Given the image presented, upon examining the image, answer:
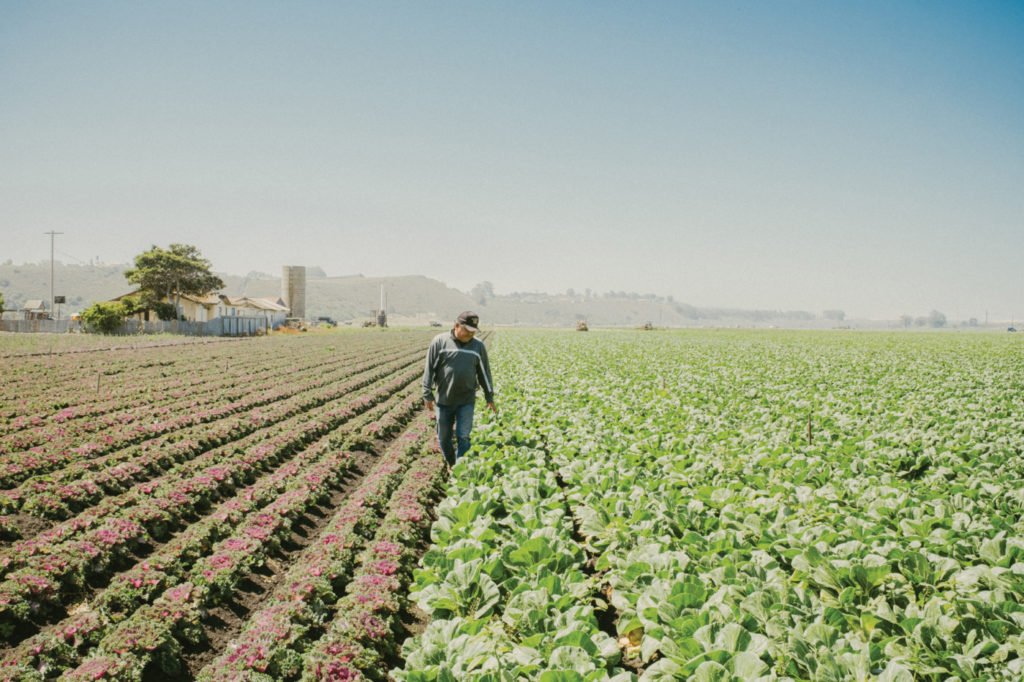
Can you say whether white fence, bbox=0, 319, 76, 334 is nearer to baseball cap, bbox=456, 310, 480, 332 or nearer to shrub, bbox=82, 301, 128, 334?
shrub, bbox=82, 301, 128, 334

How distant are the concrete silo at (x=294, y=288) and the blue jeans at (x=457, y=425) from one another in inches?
3575

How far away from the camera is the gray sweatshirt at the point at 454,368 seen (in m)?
7.45

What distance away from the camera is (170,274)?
5372 centimetres

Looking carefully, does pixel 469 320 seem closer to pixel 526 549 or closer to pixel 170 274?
pixel 526 549

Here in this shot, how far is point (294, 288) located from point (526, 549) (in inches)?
3799

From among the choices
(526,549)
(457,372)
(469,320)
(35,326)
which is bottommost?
(526,549)

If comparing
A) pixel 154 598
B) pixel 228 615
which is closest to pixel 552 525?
pixel 228 615

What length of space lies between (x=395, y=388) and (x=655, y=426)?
10946 mm

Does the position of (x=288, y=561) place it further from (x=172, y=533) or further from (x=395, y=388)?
(x=395, y=388)

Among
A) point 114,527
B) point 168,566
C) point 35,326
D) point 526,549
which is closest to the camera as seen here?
point 526,549

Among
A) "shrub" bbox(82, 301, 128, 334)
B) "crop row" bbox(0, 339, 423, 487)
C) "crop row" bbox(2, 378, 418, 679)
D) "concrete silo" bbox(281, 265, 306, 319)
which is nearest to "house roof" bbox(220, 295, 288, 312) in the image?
"concrete silo" bbox(281, 265, 306, 319)

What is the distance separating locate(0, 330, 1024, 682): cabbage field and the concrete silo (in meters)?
86.6

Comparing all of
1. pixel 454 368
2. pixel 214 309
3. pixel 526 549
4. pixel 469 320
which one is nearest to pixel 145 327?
pixel 214 309

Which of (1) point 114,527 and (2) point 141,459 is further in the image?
(2) point 141,459
